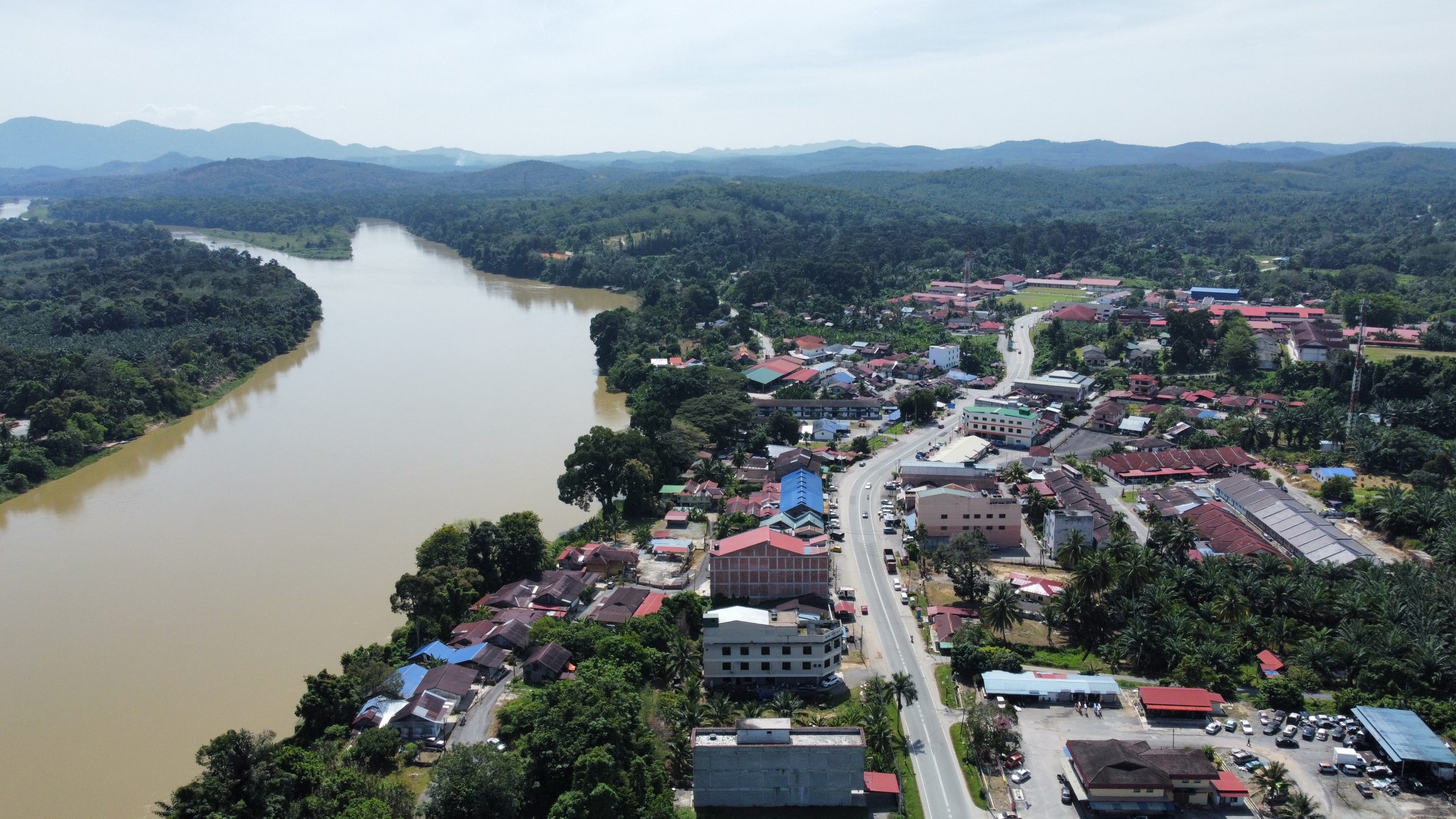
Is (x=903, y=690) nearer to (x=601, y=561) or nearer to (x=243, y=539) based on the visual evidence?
(x=601, y=561)

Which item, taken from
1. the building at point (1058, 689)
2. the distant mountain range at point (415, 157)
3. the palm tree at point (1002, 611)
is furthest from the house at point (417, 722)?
the distant mountain range at point (415, 157)

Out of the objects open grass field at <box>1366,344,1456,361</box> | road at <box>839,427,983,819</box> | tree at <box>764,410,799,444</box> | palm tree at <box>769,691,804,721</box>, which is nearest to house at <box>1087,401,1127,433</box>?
road at <box>839,427,983,819</box>

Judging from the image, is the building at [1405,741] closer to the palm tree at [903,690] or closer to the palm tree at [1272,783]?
the palm tree at [1272,783]

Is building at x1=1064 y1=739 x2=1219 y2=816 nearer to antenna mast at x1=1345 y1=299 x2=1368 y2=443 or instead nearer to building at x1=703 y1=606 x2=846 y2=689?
building at x1=703 y1=606 x2=846 y2=689

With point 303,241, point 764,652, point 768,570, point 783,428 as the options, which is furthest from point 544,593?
point 303,241

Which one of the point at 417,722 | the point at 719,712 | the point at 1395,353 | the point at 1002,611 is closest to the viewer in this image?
the point at 417,722

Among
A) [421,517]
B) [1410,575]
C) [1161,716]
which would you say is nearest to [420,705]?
[421,517]
